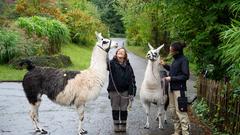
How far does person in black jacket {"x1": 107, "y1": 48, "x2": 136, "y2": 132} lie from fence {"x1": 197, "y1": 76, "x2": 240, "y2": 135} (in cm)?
193

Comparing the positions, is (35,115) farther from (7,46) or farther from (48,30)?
(48,30)

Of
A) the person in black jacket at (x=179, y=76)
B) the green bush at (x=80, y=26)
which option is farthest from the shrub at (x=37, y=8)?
the person in black jacket at (x=179, y=76)

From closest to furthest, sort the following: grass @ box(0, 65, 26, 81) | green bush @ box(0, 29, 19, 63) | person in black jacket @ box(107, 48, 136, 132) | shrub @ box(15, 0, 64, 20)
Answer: person in black jacket @ box(107, 48, 136, 132)
grass @ box(0, 65, 26, 81)
green bush @ box(0, 29, 19, 63)
shrub @ box(15, 0, 64, 20)

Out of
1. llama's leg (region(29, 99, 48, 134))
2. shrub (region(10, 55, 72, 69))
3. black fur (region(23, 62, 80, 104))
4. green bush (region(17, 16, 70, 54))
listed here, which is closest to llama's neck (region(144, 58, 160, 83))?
black fur (region(23, 62, 80, 104))

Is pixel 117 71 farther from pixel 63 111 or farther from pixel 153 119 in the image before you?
pixel 63 111

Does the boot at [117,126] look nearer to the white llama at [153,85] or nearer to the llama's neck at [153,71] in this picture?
the white llama at [153,85]

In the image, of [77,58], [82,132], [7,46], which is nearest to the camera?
[82,132]

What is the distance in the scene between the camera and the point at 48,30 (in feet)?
92.4

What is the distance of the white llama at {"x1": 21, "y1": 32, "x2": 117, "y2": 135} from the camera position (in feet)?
30.9

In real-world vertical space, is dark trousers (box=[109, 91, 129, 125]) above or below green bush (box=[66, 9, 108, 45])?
below

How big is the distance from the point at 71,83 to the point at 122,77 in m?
1.12

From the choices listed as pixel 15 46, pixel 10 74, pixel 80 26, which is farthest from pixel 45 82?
pixel 80 26

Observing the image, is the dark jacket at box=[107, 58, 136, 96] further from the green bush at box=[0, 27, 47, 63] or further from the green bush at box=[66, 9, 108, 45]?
the green bush at box=[66, 9, 108, 45]

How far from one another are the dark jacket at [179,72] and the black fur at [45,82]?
6.59 feet
